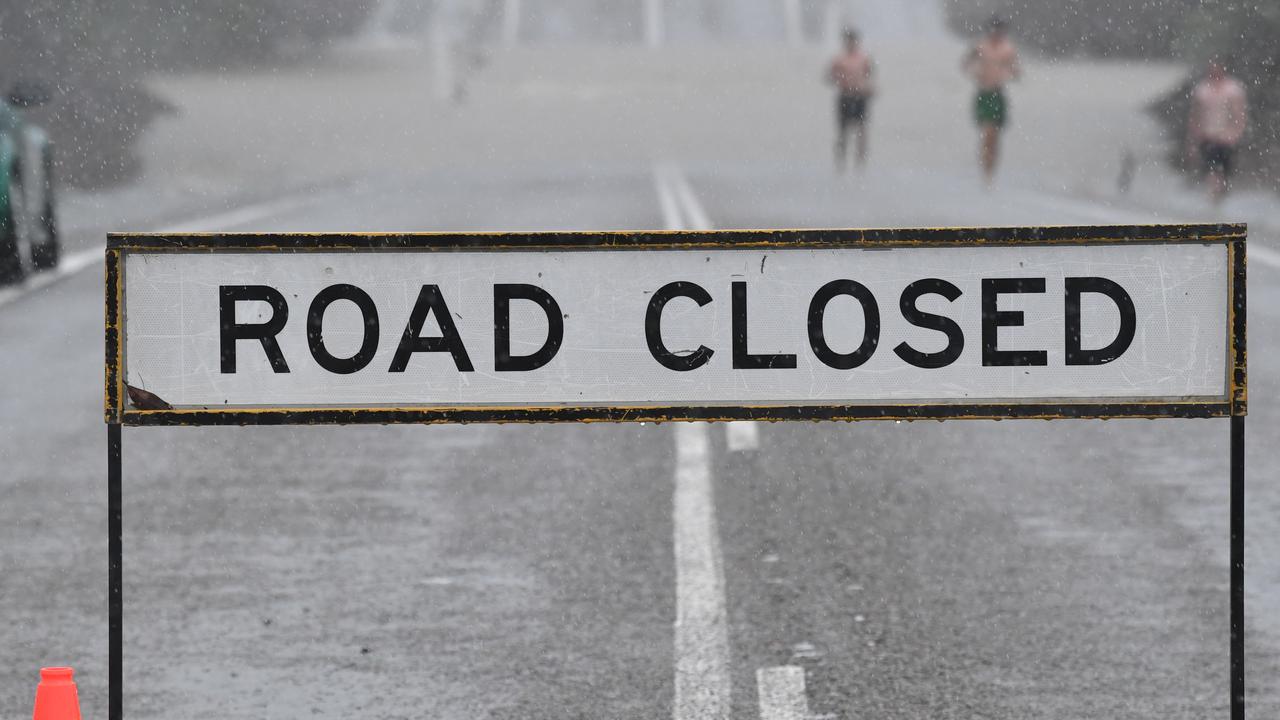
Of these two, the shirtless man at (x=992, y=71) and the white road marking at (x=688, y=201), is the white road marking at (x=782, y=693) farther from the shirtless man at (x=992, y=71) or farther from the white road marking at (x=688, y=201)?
the shirtless man at (x=992, y=71)

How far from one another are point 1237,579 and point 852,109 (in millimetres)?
26877

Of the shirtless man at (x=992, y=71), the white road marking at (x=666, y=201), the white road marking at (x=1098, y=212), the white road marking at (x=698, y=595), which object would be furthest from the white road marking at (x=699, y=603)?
the shirtless man at (x=992, y=71)

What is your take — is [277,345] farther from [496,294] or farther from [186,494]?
[186,494]

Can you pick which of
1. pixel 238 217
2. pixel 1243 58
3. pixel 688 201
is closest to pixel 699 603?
pixel 238 217

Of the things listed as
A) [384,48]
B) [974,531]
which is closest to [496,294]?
[974,531]

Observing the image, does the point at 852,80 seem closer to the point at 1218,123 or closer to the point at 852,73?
the point at 852,73

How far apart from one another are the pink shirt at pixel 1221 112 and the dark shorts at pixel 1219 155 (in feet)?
0.21

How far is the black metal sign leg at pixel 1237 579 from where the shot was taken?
187 inches

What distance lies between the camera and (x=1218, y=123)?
25859 mm

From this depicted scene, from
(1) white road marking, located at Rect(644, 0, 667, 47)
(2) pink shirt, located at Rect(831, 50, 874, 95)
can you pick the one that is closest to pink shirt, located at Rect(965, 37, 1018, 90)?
(2) pink shirt, located at Rect(831, 50, 874, 95)

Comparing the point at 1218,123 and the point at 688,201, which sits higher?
the point at 1218,123

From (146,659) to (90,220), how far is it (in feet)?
67.5

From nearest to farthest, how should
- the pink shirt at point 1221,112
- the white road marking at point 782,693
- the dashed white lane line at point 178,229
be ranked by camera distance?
the white road marking at point 782,693 → the dashed white lane line at point 178,229 → the pink shirt at point 1221,112

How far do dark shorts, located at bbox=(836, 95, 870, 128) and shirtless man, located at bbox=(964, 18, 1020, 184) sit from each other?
91.0 inches
